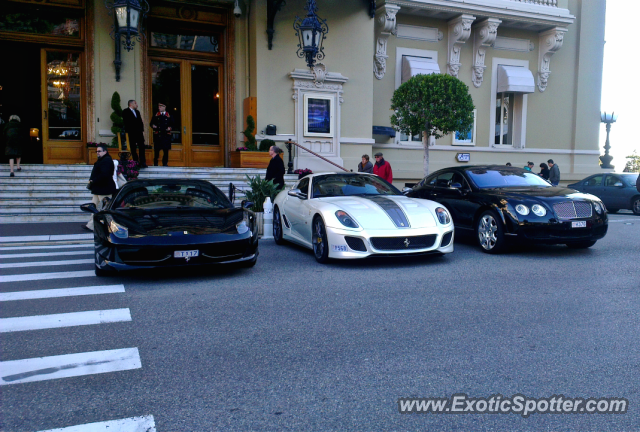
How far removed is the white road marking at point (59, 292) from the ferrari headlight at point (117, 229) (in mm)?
601

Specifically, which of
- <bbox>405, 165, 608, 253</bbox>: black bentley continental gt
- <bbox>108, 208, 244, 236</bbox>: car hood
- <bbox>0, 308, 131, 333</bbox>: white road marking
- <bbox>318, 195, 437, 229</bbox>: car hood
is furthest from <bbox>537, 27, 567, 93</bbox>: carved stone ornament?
<bbox>0, 308, 131, 333</bbox>: white road marking

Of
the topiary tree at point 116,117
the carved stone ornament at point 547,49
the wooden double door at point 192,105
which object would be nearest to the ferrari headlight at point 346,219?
the topiary tree at point 116,117

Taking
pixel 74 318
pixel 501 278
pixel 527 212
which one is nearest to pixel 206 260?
pixel 74 318

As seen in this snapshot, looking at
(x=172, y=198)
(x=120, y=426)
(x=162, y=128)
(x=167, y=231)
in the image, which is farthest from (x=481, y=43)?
(x=120, y=426)

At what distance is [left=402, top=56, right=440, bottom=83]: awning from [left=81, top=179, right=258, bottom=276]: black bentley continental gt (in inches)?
560

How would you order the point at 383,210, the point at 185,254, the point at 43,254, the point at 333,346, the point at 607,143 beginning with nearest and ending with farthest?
the point at 333,346, the point at 185,254, the point at 383,210, the point at 43,254, the point at 607,143

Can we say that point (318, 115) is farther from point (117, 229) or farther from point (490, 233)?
point (117, 229)

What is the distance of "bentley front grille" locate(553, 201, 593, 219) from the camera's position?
28.5 feet

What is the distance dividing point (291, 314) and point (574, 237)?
5402 millimetres

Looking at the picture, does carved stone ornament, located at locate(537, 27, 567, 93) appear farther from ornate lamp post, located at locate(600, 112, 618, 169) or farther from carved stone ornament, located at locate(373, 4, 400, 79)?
carved stone ornament, located at locate(373, 4, 400, 79)

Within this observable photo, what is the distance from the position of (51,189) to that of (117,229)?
8346mm

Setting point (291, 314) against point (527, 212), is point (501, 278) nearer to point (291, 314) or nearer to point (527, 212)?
point (527, 212)

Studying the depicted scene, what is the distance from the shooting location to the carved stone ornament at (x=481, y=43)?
2155 cm

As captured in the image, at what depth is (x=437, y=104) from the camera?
15.7m
